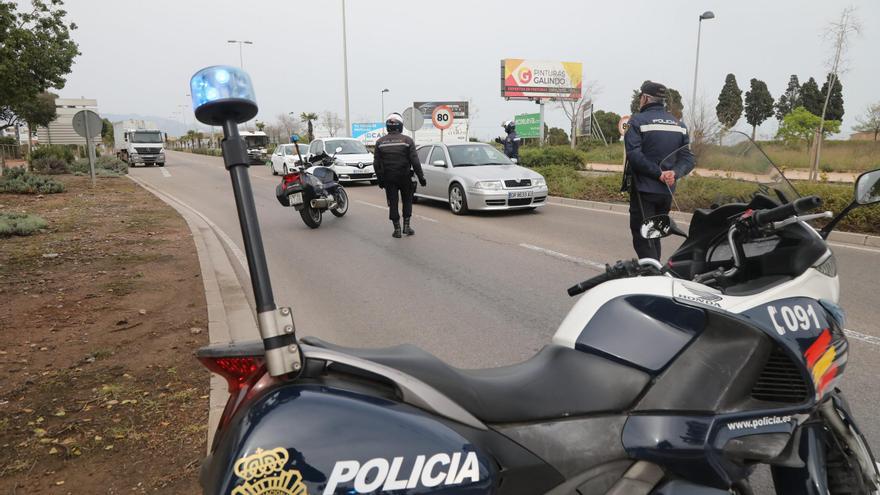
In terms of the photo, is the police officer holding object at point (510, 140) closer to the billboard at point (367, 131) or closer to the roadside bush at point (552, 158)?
the roadside bush at point (552, 158)

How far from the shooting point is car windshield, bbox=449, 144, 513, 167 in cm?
1365

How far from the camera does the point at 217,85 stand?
1357mm

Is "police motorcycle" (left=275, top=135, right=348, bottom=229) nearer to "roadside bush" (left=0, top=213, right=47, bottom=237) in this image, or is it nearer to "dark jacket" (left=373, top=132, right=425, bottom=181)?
"dark jacket" (left=373, top=132, right=425, bottom=181)

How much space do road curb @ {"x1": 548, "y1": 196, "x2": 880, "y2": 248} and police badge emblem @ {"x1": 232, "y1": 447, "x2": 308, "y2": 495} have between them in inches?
74.8

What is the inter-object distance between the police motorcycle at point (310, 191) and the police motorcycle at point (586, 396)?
981 cm

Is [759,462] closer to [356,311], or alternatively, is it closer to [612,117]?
[356,311]

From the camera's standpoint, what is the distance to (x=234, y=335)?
484cm

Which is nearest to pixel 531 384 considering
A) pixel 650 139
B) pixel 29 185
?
pixel 650 139

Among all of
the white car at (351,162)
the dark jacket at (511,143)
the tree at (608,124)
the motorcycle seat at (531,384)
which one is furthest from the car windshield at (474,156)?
the tree at (608,124)

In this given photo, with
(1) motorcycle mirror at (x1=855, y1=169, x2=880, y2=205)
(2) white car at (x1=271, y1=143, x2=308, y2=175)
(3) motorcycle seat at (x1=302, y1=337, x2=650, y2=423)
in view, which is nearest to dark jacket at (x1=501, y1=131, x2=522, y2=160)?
(2) white car at (x1=271, y1=143, x2=308, y2=175)

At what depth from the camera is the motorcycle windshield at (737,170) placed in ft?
7.70

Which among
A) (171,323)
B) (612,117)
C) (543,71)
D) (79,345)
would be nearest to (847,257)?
(171,323)

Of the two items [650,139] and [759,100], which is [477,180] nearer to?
[650,139]

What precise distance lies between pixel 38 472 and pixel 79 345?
1.92 metres
